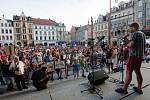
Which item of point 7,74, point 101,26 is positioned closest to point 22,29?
point 101,26

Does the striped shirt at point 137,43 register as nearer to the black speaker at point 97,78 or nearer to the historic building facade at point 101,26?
the black speaker at point 97,78

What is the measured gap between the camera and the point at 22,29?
6788 centimetres

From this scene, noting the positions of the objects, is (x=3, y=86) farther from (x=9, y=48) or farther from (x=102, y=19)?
(x=102, y=19)

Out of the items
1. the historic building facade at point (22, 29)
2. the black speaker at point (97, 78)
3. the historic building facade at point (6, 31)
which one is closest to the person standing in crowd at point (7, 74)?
the black speaker at point (97, 78)

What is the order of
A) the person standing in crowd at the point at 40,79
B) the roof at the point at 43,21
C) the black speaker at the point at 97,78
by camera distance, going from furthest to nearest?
the roof at the point at 43,21 → the person standing in crowd at the point at 40,79 → the black speaker at the point at 97,78

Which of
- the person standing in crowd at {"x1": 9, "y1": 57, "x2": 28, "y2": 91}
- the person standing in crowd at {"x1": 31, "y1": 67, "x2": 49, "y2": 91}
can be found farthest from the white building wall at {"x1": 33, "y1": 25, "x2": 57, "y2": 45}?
the person standing in crowd at {"x1": 31, "y1": 67, "x2": 49, "y2": 91}

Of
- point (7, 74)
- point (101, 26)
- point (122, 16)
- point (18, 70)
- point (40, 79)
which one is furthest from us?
point (101, 26)

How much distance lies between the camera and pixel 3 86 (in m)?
8.24

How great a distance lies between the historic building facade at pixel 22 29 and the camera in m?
66.5

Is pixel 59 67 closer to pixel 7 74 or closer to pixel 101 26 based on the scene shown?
pixel 7 74

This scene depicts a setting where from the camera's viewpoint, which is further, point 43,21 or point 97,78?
point 43,21

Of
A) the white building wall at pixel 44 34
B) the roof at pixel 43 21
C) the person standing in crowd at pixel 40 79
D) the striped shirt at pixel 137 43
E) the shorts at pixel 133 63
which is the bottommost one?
the person standing in crowd at pixel 40 79

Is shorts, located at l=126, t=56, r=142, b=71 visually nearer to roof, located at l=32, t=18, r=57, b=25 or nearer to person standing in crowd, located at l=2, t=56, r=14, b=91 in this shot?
person standing in crowd, located at l=2, t=56, r=14, b=91

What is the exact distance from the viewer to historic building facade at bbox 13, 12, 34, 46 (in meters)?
66.5
